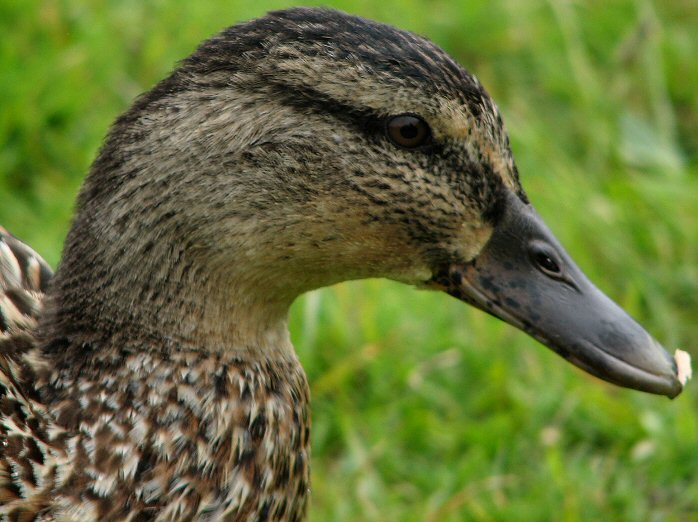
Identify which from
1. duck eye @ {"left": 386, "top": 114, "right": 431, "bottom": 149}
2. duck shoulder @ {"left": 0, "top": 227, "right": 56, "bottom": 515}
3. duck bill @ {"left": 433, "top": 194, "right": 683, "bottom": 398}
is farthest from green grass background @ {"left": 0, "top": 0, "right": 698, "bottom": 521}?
duck eye @ {"left": 386, "top": 114, "right": 431, "bottom": 149}

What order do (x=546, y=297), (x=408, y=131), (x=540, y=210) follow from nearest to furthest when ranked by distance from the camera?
1. (x=408, y=131)
2. (x=546, y=297)
3. (x=540, y=210)

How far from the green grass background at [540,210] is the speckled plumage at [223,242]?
36.9 inches

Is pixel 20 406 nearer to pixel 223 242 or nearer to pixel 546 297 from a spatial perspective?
pixel 223 242

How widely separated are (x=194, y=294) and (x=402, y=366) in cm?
124

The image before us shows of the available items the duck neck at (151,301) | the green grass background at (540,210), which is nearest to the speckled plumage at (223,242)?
the duck neck at (151,301)

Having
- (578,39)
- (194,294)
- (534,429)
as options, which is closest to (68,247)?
(194,294)

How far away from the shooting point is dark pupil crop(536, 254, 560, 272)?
2.14m

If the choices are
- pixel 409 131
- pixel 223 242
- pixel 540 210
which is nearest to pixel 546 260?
pixel 409 131

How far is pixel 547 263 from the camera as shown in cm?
215

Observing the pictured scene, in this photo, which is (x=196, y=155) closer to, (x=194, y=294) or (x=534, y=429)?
(x=194, y=294)

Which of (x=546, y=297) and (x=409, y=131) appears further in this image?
(x=546, y=297)

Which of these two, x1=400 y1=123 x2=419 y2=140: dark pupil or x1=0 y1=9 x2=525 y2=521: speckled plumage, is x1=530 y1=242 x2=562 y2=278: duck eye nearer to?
x1=0 y1=9 x2=525 y2=521: speckled plumage

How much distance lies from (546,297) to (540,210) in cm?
165

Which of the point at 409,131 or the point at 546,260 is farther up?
the point at 409,131
